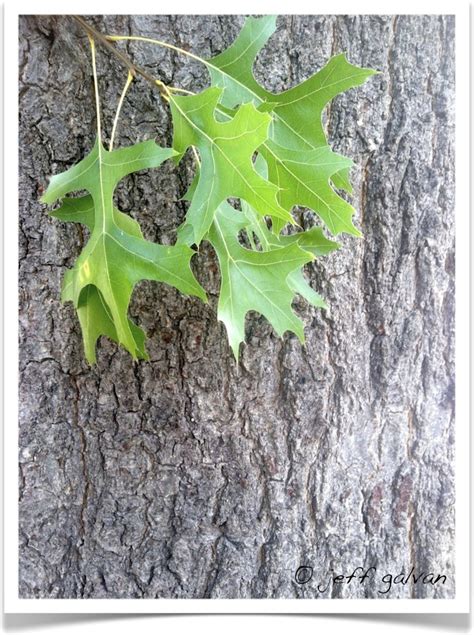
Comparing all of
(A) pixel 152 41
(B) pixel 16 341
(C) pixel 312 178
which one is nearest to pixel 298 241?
(C) pixel 312 178

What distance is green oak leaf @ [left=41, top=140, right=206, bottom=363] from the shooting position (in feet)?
3.37

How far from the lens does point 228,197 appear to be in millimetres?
1026

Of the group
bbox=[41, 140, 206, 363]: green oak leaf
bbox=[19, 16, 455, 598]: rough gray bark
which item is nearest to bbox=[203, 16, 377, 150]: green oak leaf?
bbox=[19, 16, 455, 598]: rough gray bark

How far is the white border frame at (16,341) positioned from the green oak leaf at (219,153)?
33cm

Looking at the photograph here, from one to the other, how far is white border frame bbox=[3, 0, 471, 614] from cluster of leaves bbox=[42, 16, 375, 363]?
7.0 inches

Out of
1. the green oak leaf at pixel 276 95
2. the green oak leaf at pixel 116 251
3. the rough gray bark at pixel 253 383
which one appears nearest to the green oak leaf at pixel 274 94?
the green oak leaf at pixel 276 95

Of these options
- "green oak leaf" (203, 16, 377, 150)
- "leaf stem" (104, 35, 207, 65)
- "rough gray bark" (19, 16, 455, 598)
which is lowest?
"rough gray bark" (19, 16, 455, 598)

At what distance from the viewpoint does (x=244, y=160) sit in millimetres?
983

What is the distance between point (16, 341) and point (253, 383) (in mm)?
524

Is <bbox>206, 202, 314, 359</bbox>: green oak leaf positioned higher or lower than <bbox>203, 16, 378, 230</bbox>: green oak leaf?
lower

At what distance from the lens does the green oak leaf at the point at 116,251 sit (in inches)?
40.5

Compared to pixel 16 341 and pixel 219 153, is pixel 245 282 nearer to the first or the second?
pixel 219 153

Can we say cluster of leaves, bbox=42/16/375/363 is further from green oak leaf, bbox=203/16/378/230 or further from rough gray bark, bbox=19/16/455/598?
rough gray bark, bbox=19/16/455/598
